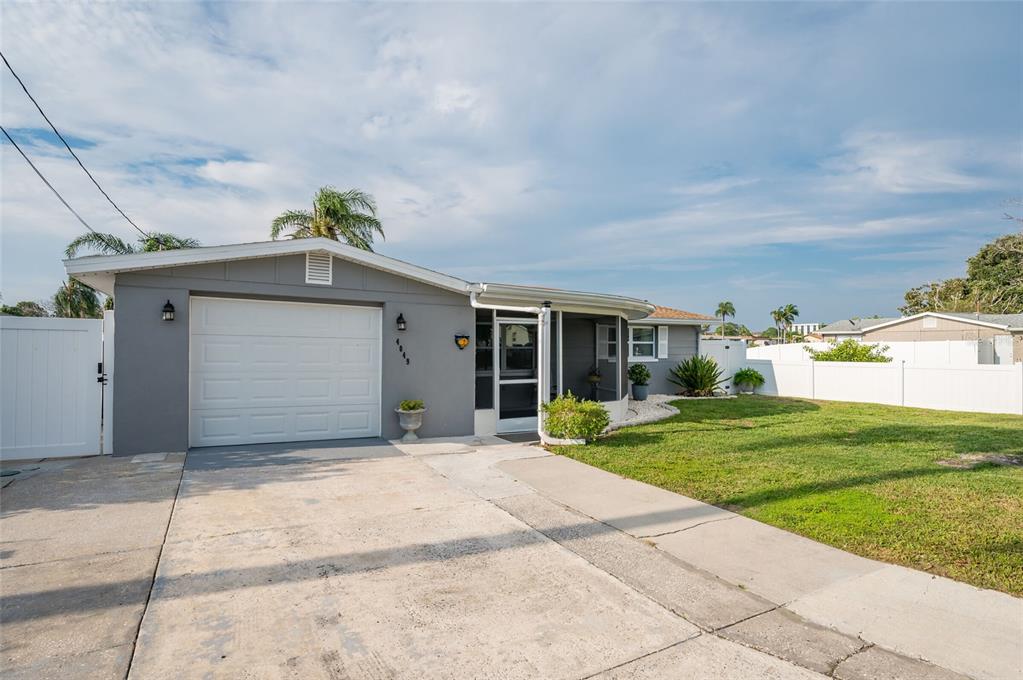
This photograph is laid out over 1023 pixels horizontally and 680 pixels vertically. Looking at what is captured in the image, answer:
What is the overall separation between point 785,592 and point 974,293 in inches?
1913

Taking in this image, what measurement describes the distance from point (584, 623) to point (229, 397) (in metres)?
6.84

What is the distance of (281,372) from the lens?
26.2ft

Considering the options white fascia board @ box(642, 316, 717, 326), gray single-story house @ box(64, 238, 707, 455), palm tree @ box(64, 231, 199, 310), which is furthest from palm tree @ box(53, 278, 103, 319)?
white fascia board @ box(642, 316, 717, 326)

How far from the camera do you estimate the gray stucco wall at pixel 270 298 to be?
6.88 m

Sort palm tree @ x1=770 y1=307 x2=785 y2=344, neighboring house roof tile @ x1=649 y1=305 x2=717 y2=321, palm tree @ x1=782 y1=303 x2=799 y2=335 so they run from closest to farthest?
neighboring house roof tile @ x1=649 y1=305 x2=717 y2=321 → palm tree @ x1=782 y1=303 x2=799 y2=335 → palm tree @ x1=770 y1=307 x2=785 y2=344

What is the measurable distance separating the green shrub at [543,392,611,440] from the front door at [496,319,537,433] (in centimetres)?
136

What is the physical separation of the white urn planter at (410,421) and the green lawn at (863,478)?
8.33 feet

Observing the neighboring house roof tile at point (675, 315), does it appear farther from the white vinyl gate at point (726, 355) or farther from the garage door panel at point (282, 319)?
the garage door panel at point (282, 319)

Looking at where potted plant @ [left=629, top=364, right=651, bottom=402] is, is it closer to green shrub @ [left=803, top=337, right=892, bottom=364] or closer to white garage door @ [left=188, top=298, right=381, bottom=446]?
green shrub @ [left=803, top=337, right=892, bottom=364]

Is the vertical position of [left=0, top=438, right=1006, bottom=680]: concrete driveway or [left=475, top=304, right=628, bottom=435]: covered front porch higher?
[left=475, top=304, right=628, bottom=435]: covered front porch

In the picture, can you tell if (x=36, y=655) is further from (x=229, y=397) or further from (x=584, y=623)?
(x=229, y=397)

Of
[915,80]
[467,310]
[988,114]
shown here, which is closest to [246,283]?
[467,310]

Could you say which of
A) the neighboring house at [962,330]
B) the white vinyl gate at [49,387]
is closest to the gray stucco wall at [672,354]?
the neighboring house at [962,330]

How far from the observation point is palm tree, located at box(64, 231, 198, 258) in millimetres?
16484
